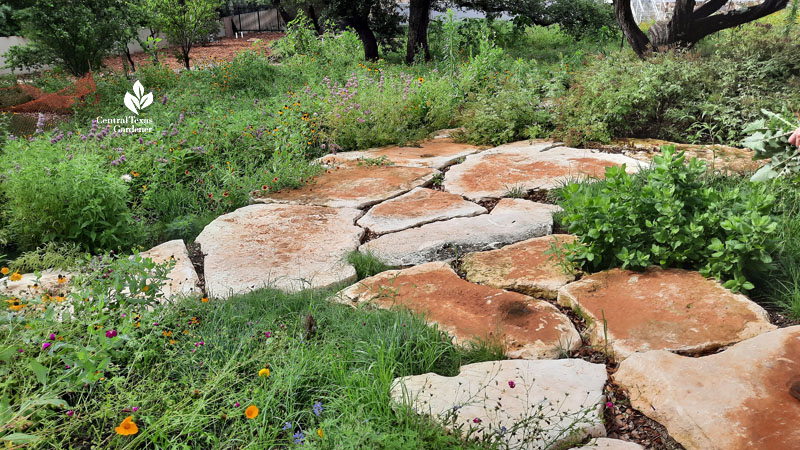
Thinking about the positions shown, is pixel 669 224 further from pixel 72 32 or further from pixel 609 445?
pixel 72 32

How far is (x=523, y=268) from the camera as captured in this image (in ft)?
9.46

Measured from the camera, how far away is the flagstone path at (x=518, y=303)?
1818 millimetres

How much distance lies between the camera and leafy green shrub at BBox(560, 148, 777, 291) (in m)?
2.50

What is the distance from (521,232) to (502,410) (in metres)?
1.62

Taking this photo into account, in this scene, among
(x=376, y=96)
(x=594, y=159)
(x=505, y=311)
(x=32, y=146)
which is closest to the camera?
(x=505, y=311)

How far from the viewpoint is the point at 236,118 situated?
17.5 feet

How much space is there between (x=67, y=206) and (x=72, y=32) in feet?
22.3

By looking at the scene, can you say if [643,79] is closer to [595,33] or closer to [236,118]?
[236,118]

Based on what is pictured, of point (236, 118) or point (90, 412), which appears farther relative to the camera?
point (236, 118)

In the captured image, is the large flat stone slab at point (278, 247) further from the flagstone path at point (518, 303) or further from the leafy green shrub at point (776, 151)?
the leafy green shrub at point (776, 151)

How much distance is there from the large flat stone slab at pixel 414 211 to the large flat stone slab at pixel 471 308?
0.65 m

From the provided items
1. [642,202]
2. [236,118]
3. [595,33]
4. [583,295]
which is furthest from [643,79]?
[595,33]

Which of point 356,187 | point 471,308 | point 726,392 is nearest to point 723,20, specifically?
point 356,187

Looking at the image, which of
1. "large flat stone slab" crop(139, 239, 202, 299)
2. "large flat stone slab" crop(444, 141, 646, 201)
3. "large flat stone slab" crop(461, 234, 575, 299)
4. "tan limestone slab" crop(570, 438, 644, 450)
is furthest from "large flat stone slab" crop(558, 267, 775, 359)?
"large flat stone slab" crop(139, 239, 202, 299)
